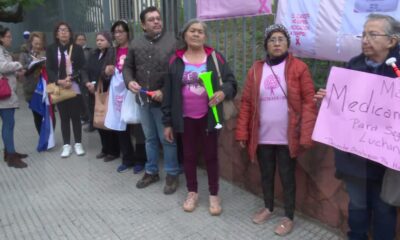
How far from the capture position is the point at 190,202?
3920 millimetres

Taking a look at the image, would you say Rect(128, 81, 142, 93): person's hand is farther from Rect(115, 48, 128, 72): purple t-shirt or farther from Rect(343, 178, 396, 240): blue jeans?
Rect(343, 178, 396, 240): blue jeans

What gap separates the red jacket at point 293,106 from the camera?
3.08 m

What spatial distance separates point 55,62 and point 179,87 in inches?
103

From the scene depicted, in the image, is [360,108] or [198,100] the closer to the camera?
[360,108]

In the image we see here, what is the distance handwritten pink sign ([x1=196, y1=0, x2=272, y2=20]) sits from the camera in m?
3.75

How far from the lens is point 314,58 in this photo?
338 cm

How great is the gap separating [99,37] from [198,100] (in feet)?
6.50

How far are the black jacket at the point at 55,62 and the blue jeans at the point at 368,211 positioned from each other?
4.06m

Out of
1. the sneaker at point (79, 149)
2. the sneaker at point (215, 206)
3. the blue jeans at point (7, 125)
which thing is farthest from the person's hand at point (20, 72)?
the sneaker at point (215, 206)

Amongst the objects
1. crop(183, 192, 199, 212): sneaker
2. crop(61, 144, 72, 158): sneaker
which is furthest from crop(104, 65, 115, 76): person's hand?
crop(183, 192, 199, 212): sneaker

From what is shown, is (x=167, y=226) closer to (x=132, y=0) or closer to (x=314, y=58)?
(x=314, y=58)

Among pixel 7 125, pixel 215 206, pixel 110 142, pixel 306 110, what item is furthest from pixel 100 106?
pixel 306 110

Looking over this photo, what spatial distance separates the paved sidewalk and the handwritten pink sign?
72.9 inches

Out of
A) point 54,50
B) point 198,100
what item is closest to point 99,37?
point 54,50
